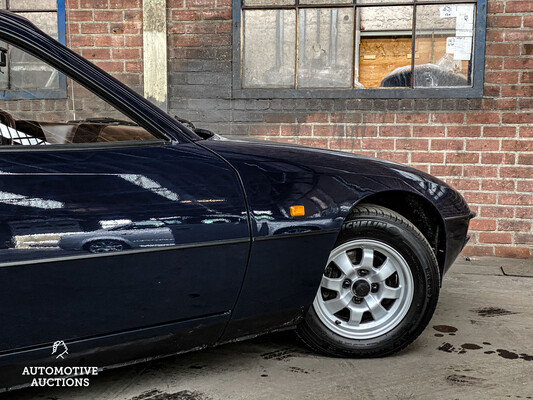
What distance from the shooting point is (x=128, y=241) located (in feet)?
7.41

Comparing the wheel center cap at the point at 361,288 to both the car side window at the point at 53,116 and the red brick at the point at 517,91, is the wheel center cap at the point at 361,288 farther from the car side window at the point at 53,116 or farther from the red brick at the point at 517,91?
the red brick at the point at 517,91

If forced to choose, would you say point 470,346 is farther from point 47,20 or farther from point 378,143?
point 47,20

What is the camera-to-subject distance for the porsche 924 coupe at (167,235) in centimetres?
216

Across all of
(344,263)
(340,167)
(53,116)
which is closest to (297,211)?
(340,167)

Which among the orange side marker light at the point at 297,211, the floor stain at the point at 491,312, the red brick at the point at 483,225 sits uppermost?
the orange side marker light at the point at 297,211

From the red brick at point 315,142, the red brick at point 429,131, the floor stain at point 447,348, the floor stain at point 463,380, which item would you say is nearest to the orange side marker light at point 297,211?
the floor stain at point 463,380

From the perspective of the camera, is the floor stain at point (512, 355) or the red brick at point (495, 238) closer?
the floor stain at point (512, 355)

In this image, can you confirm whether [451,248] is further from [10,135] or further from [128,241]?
[10,135]

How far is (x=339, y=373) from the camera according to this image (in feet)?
9.22

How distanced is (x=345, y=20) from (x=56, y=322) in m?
4.14

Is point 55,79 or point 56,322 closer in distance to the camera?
point 56,322

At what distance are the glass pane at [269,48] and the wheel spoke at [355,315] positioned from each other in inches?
123

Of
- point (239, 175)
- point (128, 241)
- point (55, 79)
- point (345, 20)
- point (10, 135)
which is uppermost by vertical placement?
point (345, 20)

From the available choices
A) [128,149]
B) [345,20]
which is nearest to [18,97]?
[128,149]
